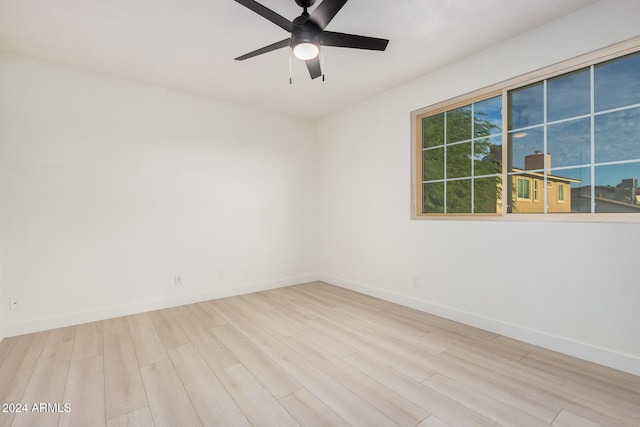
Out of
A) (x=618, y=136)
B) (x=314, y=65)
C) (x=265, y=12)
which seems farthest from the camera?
(x=314, y=65)

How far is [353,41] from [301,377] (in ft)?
7.55

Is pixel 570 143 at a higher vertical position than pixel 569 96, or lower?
lower

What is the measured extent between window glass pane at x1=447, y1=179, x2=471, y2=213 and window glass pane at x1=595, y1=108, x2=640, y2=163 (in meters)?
1.00

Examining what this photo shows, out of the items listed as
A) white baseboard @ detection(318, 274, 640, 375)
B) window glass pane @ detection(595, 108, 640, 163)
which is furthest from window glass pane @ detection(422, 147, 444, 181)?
white baseboard @ detection(318, 274, 640, 375)

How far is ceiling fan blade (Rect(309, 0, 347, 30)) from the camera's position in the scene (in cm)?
161

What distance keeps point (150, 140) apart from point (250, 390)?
292 centimetres

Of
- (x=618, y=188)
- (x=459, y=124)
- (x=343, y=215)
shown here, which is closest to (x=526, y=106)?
(x=459, y=124)

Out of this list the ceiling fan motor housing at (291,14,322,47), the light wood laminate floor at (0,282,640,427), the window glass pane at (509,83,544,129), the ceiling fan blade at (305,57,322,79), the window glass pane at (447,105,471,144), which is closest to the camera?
the light wood laminate floor at (0,282,640,427)

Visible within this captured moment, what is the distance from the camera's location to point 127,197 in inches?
128

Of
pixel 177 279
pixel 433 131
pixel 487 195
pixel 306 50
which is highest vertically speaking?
pixel 306 50

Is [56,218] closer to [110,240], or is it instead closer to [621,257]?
[110,240]

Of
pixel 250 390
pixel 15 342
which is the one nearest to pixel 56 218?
pixel 15 342

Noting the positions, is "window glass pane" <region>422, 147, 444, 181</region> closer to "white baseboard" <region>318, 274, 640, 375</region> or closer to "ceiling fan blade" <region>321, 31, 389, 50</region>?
"white baseboard" <region>318, 274, 640, 375</region>

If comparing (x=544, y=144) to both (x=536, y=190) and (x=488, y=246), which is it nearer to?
(x=536, y=190)
